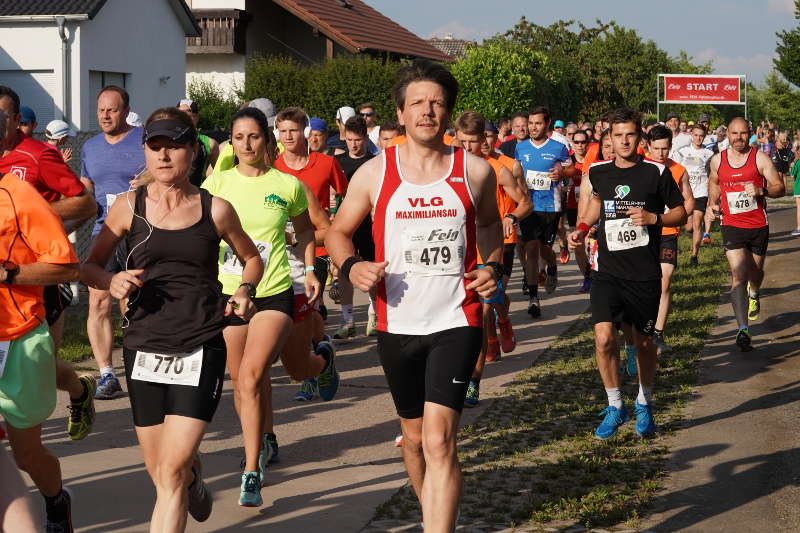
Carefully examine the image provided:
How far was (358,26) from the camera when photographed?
3888cm

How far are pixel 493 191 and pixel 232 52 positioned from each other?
32.5 meters

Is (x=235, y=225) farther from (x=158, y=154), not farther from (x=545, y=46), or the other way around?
(x=545, y=46)

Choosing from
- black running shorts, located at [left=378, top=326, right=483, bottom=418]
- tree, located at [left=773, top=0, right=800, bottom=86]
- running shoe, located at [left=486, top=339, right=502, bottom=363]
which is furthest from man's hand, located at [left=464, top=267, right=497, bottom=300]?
tree, located at [left=773, top=0, right=800, bottom=86]

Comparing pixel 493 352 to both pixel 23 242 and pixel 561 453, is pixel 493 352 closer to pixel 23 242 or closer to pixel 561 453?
pixel 561 453

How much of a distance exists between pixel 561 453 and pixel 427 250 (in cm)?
269

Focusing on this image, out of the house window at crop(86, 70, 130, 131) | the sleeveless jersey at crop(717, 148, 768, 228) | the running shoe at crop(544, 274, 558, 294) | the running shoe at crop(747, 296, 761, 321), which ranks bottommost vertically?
the running shoe at crop(747, 296, 761, 321)

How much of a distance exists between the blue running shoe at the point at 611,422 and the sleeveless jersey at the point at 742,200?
4648mm

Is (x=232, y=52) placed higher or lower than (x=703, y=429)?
higher

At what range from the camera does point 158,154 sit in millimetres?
4773

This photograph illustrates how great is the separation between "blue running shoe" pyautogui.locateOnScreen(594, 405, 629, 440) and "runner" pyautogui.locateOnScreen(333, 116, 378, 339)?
4.21 metres

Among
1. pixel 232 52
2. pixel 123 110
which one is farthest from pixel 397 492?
pixel 232 52

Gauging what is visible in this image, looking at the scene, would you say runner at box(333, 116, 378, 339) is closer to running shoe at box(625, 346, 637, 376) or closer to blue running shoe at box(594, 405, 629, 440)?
running shoe at box(625, 346, 637, 376)

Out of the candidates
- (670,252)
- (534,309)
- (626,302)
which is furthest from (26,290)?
(534,309)

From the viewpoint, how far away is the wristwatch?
14.2ft
